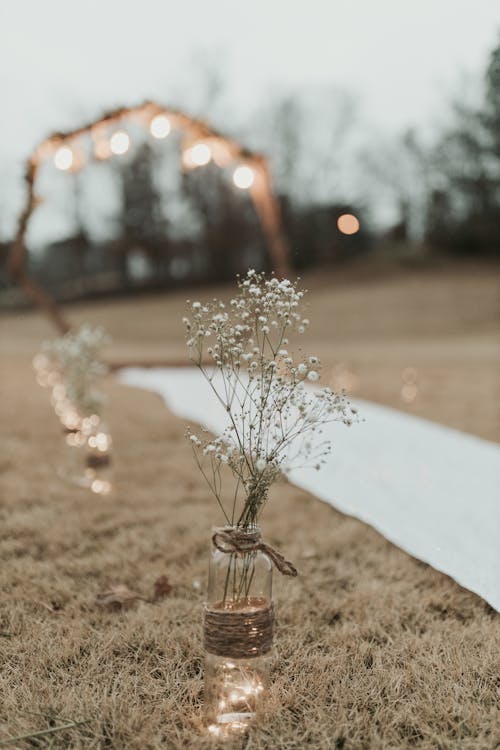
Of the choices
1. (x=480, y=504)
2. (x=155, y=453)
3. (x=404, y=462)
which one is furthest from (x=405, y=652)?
(x=155, y=453)

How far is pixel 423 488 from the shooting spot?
425 cm

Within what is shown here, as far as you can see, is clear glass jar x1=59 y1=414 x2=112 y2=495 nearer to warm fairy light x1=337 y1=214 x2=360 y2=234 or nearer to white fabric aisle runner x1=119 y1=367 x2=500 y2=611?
white fabric aisle runner x1=119 y1=367 x2=500 y2=611

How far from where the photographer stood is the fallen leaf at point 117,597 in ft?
9.34

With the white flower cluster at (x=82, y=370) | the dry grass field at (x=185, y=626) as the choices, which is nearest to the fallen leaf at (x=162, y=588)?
the dry grass field at (x=185, y=626)

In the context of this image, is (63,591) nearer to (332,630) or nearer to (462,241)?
(332,630)

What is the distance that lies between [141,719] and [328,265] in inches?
1316

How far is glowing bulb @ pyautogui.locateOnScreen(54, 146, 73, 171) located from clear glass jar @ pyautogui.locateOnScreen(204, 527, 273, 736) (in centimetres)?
414

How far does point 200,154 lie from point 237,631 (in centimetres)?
420

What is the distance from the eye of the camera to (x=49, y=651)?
2.42 metres

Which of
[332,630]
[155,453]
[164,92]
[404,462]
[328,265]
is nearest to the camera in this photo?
[332,630]

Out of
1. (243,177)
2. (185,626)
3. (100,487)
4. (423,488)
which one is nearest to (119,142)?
(243,177)

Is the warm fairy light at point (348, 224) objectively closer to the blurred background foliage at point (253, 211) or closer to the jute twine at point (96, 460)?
the blurred background foliage at point (253, 211)

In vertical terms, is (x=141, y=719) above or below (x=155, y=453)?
above

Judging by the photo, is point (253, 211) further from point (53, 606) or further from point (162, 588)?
point (53, 606)
